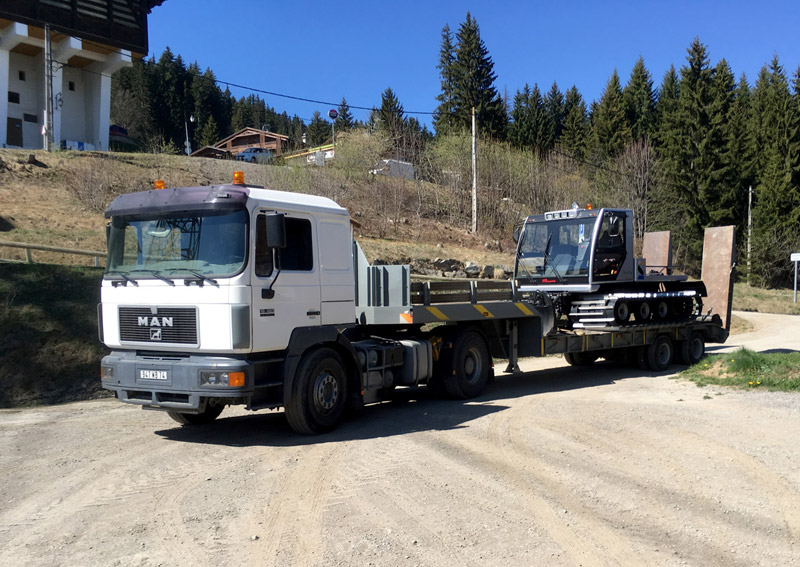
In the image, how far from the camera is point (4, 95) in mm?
37812

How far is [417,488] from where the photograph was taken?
596 centimetres

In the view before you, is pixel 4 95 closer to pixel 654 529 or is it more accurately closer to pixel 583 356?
pixel 583 356

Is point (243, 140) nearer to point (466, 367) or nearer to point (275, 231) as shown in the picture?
point (466, 367)

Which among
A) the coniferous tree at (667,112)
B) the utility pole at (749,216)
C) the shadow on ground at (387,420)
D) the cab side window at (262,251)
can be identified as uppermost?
the coniferous tree at (667,112)

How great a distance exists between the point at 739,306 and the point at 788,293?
998 cm

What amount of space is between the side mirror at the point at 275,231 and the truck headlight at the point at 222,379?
142 cm

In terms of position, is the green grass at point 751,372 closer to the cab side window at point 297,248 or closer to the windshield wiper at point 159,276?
the cab side window at point 297,248

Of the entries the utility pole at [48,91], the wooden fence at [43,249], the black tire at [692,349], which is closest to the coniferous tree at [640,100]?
the utility pole at [48,91]

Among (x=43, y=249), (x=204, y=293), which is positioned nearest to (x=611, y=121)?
(x=43, y=249)

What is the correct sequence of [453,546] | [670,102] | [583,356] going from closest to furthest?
[453,546] → [583,356] → [670,102]

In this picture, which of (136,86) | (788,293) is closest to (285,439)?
(788,293)

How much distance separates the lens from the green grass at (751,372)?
433 inches

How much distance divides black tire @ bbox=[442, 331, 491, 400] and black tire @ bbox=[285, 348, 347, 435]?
7.98 ft

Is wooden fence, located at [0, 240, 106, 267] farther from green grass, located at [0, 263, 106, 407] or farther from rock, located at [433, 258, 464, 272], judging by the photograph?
rock, located at [433, 258, 464, 272]
